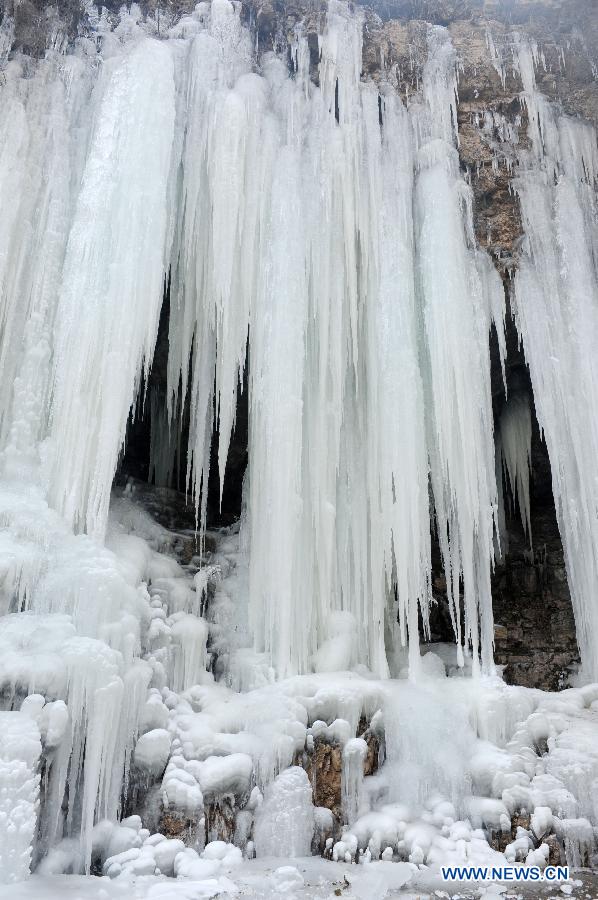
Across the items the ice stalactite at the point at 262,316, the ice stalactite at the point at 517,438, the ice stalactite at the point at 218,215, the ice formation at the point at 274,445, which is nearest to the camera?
the ice formation at the point at 274,445

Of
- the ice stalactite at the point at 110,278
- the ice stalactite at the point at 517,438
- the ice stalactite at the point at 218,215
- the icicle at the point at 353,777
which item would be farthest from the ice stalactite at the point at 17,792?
the ice stalactite at the point at 517,438

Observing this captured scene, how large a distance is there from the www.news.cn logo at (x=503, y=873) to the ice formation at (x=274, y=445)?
0.39 ft

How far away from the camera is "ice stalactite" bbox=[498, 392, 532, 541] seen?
30.0 feet

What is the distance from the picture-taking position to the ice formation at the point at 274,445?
4766 mm

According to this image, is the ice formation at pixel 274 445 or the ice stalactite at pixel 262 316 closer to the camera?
the ice formation at pixel 274 445

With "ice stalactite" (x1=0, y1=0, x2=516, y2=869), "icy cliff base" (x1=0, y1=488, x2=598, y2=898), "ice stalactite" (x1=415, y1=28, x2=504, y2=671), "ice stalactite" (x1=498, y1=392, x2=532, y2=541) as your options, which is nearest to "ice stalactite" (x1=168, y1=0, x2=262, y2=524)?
"ice stalactite" (x1=0, y1=0, x2=516, y2=869)

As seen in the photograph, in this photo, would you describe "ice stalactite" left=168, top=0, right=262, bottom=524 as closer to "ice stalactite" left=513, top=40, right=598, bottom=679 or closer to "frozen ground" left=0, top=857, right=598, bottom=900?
"ice stalactite" left=513, top=40, right=598, bottom=679

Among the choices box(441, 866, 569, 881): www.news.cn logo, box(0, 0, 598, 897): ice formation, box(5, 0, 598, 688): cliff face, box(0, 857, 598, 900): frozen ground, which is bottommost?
box(0, 857, 598, 900): frozen ground

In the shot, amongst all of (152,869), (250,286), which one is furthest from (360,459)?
(152,869)

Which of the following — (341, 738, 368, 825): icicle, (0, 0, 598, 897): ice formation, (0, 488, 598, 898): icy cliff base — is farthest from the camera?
(341, 738, 368, 825): icicle

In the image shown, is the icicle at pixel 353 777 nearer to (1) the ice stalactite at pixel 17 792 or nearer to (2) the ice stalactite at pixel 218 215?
(1) the ice stalactite at pixel 17 792

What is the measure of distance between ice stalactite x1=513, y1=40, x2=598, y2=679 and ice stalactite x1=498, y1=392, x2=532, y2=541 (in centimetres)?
183

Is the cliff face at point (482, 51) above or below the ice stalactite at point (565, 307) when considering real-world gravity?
above

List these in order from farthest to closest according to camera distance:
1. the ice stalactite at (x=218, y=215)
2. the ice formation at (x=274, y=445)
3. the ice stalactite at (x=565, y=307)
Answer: the ice stalactite at (x=565, y=307), the ice stalactite at (x=218, y=215), the ice formation at (x=274, y=445)
